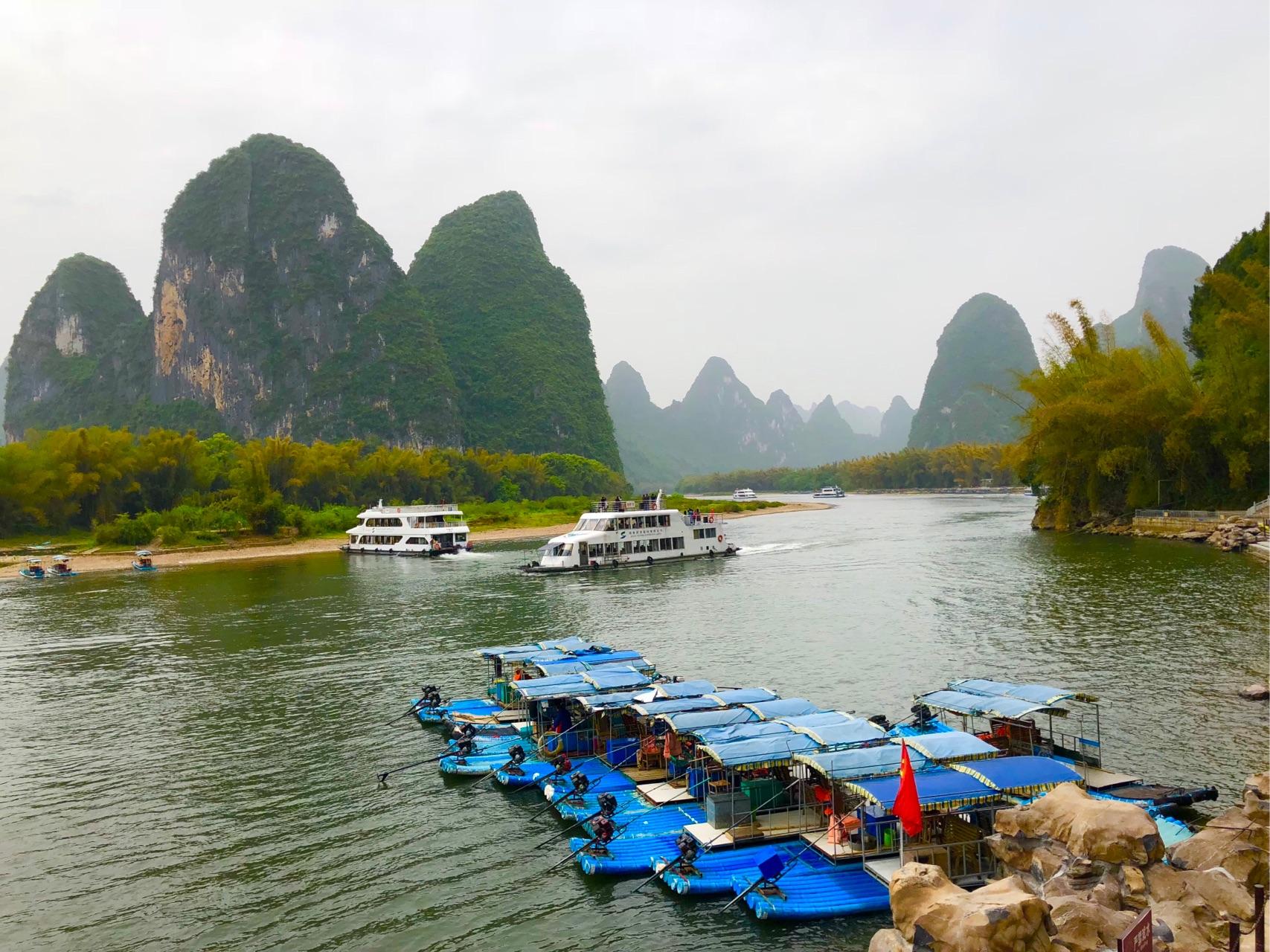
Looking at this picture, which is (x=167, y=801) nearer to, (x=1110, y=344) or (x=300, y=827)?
(x=300, y=827)

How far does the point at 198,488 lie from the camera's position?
335 ft

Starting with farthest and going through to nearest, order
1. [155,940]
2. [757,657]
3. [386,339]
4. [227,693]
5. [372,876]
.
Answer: [386,339]
[757,657]
[227,693]
[372,876]
[155,940]

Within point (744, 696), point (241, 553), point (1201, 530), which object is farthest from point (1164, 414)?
point (241, 553)

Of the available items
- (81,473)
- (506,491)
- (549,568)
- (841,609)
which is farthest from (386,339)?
(841,609)

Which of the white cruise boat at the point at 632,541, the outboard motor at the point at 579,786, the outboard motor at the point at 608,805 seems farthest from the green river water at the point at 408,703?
the white cruise boat at the point at 632,541

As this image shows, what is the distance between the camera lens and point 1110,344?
2975 inches

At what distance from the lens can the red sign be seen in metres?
8.54

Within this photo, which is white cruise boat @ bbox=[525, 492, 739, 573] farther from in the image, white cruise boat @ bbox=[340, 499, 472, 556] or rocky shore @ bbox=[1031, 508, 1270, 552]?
rocky shore @ bbox=[1031, 508, 1270, 552]

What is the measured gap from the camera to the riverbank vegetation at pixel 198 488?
88938mm

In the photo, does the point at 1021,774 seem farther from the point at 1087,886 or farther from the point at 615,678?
the point at 615,678

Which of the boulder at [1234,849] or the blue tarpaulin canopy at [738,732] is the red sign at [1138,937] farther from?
the blue tarpaulin canopy at [738,732]

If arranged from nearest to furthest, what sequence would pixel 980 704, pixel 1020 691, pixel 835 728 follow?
pixel 835 728, pixel 980 704, pixel 1020 691

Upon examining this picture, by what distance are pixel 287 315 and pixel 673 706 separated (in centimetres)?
18680

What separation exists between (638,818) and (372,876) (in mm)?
4946
